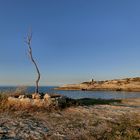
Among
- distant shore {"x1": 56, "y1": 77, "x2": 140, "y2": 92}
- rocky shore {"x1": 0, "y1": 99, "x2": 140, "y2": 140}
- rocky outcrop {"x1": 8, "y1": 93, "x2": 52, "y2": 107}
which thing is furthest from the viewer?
distant shore {"x1": 56, "y1": 77, "x2": 140, "y2": 92}

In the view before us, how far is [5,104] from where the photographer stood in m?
17.3

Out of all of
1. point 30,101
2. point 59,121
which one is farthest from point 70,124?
point 30,101

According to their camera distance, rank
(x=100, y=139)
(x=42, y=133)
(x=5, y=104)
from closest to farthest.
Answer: (x=100, y=139) → (x=42, y=133) → (x=5, y=104)

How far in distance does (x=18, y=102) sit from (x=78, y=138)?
743cm

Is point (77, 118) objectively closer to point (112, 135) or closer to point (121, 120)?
point (121, 120)

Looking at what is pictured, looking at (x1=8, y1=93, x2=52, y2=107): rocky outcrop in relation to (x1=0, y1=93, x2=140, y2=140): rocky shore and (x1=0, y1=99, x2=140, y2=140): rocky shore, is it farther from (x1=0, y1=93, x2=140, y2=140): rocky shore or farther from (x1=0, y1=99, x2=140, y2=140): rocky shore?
(x1=0, y1=99, x2=140, y2=140): rocky shore

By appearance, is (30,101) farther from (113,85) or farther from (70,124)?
(113,85)

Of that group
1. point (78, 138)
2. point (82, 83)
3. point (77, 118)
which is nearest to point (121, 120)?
point (77, 118)

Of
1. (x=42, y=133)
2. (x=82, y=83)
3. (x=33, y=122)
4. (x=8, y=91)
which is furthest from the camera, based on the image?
(x=82, y=83)

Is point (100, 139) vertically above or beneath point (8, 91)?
beneath

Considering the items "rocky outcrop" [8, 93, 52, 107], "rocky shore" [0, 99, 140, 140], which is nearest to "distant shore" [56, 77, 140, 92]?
"rocky outcrop" [8, 93, 52, 107]

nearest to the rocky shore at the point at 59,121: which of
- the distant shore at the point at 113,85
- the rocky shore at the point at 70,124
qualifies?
the rocky shore at the point at 70,124

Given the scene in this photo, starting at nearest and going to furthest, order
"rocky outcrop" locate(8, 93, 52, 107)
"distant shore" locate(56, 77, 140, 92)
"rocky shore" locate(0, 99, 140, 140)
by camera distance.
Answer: "rocky shore" locate(0, 99, 140, 140) → "rocky outcrop" locate(8, 93, 52, 107) → "distant shore" locate(56, 77, 140, 92)

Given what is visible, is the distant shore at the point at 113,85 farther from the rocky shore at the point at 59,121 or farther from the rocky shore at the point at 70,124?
the rocky shore at the point at 70,124
